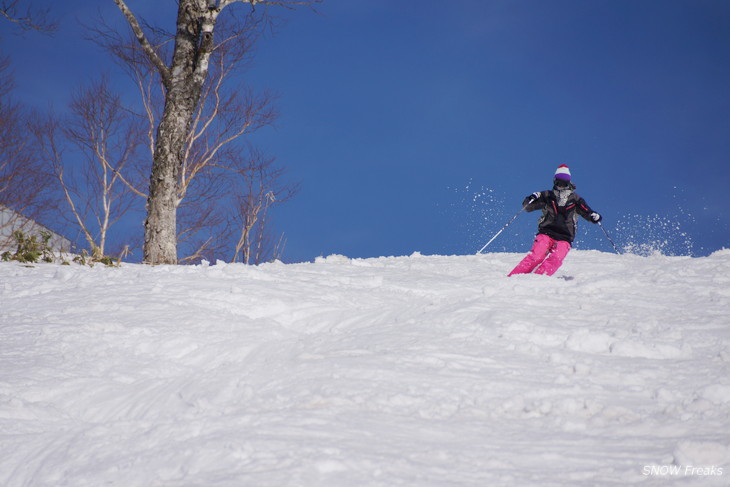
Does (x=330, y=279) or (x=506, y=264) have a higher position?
(x=506, y=264)

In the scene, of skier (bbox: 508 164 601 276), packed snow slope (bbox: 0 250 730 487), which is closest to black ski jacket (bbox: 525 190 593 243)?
skier (bbox: 508 164 601 276)

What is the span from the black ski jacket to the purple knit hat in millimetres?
217

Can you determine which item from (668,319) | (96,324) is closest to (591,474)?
(668,319)

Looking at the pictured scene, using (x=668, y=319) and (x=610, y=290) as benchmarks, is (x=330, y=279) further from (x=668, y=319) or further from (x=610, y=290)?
(x=668, y=319)

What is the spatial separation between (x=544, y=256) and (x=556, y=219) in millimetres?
554

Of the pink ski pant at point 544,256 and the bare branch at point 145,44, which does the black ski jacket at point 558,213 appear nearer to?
the pink ski pant at point 544,256

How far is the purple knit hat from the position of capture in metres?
8.01

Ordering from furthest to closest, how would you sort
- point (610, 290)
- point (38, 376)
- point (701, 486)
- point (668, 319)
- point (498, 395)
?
point (610, 290) < point (668, 319) < point (38, 376) < point (498, 395) < point (701, 486)

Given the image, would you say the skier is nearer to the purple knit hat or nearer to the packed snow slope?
the purple knit hat

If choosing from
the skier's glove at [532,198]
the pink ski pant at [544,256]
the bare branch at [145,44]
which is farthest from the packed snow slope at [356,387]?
the bare branch at [145,44]

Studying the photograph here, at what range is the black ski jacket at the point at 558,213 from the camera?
26.0 feet

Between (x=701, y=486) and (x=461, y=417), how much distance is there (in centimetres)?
96

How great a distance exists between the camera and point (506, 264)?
30.7 ft

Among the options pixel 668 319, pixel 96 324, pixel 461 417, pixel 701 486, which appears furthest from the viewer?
pixel 668 319
